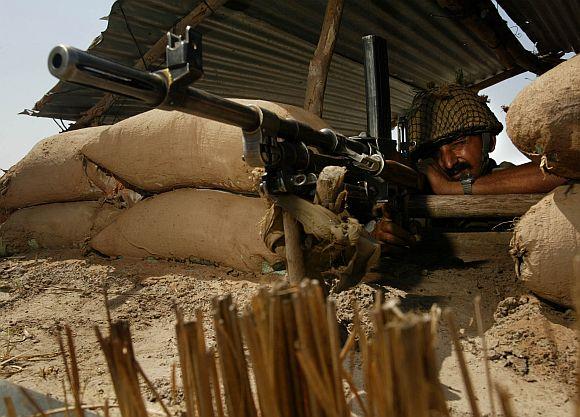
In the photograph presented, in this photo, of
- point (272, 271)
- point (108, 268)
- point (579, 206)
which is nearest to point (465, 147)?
point (579, 206)

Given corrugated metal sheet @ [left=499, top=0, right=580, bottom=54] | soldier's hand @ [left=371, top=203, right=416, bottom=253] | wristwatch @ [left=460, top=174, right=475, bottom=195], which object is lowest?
soldier's hand @ [left=371, top=203, right=416, bottom=253]

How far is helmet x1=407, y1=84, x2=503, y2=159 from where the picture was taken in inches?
115

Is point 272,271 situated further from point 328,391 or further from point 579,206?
point 328,391

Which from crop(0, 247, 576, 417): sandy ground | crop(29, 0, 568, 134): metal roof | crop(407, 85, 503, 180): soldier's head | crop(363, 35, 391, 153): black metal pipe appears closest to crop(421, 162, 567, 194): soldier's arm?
crop(407, 85, 503, 180): soldier's head

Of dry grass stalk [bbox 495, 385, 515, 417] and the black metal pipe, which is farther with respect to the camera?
the black metal pipe

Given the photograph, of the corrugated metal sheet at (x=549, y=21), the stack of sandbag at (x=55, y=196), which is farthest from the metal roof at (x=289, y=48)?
the stack of sandbag at (x=55, y=196)

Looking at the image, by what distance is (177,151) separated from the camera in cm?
250

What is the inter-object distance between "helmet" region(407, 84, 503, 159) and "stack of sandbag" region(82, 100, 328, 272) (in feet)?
3.12

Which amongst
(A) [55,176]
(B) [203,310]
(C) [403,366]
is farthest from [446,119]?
(C) [403,366]

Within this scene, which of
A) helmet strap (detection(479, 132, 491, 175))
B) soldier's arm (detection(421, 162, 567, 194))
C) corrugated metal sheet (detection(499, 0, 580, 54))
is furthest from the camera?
corrugated metal sheet (detection(499, 0, 580, 54))

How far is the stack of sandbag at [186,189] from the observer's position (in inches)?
91.4

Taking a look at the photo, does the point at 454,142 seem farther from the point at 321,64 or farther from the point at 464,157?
the point at 321,64

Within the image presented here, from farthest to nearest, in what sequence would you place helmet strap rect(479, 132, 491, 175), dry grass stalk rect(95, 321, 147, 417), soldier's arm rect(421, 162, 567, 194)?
helmet strap rect(479, 132, 491, 175) < soldier's arm rect(421, 162, 567, 194) < dry grass stalk rect(95, 321, 147, 417)

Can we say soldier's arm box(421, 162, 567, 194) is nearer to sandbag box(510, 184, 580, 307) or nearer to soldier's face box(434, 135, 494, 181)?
soldier's face box(434, 135, 494, 181)
